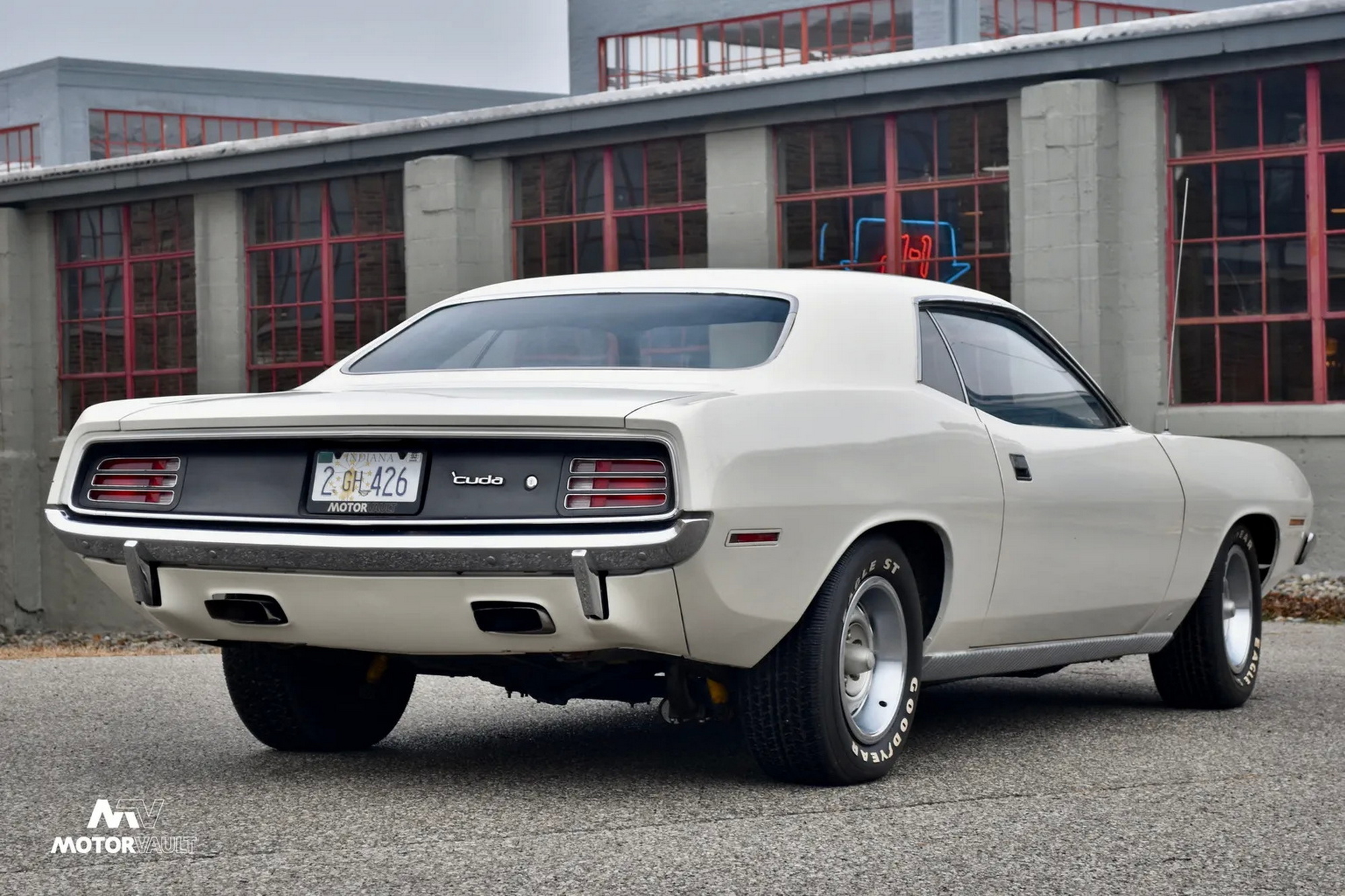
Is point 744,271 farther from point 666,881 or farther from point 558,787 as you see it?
point 666,881

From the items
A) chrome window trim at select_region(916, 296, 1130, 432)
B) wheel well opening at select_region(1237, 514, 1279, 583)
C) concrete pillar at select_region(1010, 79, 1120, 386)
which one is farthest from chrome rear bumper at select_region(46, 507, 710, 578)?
concrete pillar at select_region(1010, 79, 1120, 386)

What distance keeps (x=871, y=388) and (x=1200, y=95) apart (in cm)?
1122

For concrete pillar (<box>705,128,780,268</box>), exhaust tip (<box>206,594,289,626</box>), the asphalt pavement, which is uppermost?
concrete pillar (<box>705,128,780,268</box>)

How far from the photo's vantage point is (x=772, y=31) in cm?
3288

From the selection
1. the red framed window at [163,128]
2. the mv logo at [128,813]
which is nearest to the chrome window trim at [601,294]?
the mv logo at [128,813]

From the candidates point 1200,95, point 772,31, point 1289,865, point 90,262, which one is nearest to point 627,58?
point 772,31

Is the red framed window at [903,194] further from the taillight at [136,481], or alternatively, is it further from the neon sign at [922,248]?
the taillight at [136,481]

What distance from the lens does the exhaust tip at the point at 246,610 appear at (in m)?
4.94

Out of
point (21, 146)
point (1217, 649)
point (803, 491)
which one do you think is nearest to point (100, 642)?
point (1217, 649)

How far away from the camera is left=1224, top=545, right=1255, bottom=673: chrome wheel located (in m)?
7.16

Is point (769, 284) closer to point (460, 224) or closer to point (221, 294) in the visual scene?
point (460, 224)

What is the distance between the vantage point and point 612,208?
18.8 m

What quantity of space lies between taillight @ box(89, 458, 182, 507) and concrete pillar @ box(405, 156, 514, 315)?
14.2 metres

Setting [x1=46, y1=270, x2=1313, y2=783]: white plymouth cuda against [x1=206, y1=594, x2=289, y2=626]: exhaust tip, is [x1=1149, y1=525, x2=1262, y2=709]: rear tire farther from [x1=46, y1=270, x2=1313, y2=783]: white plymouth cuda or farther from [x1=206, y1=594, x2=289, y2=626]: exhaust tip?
[x1=206, y1=594, x2=289, y2=626]: exhaust tip
